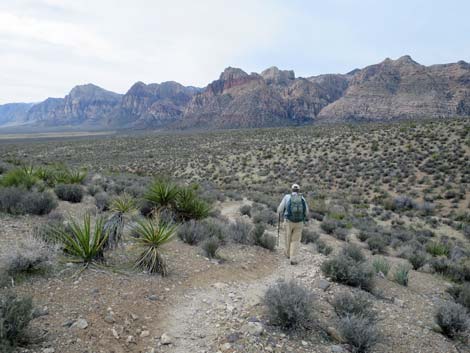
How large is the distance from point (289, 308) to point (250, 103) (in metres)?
145

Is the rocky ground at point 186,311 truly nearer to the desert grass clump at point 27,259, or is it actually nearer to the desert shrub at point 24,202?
the desert grass clump at point 27,259

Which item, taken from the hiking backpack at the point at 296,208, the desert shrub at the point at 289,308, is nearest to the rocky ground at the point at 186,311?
the desert shrub at the point at 289,308

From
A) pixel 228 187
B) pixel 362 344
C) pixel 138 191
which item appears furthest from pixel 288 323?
pixel 228 187

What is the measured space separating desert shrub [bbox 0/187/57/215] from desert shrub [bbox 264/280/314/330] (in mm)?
6063

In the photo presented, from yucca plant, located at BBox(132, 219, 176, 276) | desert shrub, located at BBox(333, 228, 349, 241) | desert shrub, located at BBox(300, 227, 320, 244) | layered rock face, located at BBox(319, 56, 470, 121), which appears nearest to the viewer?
yucca plant, located at BBox(132, 219, 176, 276)

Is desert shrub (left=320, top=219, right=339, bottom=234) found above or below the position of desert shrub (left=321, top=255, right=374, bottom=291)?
below

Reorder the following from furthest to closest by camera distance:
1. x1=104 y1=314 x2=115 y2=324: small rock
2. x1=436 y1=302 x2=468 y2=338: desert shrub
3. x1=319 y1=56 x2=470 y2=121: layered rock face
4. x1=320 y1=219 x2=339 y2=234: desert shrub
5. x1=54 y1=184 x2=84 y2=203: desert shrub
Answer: x1=319 y1=56 x2=470 y2=121: layered rock face, x1=320 y1=219 x2=339 y2=234: desert shrub, x1=54 y1=184 x2=84 y2=203: desert shrub, x1=436 y1=302 x2=468 y2=338: desert shrub, x1=104 y1=314 x2=115 y2=324: small rock

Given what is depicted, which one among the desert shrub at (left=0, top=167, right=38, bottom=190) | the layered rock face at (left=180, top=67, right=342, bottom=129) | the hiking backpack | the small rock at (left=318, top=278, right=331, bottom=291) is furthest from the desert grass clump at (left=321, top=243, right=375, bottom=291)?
the layered rock face at (left=180, top=67, right=342, bottom=129)

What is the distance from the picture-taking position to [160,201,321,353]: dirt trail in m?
4.06

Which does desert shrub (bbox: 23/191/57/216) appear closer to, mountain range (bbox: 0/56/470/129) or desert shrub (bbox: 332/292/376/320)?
desert shrub (bbox: 332/292/376/320)

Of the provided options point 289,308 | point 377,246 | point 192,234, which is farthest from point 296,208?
point 377,246

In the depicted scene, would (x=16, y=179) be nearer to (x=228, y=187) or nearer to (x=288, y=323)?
(x=288, y=323)

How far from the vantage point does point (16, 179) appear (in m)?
8.88

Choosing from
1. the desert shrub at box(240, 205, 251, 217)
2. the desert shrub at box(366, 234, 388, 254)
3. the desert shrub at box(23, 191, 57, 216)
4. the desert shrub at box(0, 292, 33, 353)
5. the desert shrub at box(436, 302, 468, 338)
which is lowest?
the desert shrub at box(366, 234, 388, 254)
